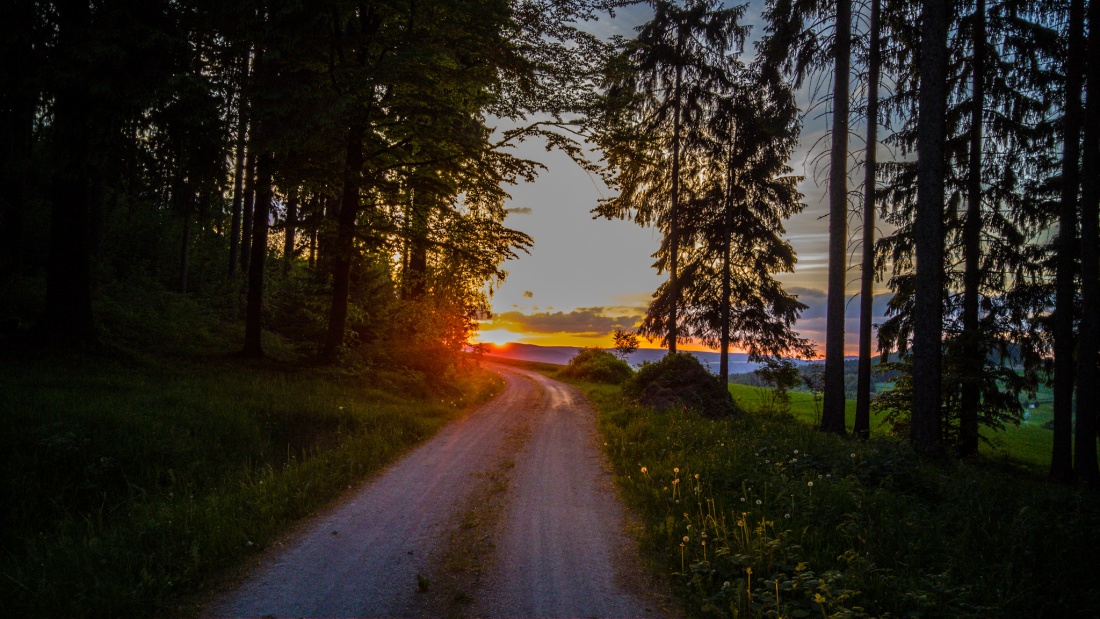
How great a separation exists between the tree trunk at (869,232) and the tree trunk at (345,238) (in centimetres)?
1402

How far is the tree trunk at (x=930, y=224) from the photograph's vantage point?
9812mm

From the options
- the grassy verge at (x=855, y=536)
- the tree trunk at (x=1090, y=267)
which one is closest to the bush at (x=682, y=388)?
the grassy verge at (x=855, y=536)

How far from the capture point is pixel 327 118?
446 inches

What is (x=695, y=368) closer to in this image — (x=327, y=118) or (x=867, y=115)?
(x=867, y=115)

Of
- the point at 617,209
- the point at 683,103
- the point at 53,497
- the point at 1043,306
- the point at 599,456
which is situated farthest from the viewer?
the point at 683,103

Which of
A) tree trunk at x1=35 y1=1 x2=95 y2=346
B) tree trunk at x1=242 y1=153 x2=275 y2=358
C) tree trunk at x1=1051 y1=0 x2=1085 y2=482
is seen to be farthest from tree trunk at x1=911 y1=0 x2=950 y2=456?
tree trunk at x1=35 y1=1 x2=95 y2=346

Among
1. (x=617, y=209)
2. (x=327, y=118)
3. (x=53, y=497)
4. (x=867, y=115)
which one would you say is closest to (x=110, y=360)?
(x=53, y=497)

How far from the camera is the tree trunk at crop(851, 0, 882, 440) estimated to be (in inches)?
537

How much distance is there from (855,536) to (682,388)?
33.9 ft

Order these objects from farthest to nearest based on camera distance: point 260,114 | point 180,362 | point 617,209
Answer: point 617,209
point 180,362
point 260,114

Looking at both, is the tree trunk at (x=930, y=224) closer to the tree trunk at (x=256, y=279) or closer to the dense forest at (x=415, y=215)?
the dense forest at (x=415, y=215)

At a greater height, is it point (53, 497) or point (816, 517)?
point (816, 517)

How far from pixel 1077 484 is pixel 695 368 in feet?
31.8

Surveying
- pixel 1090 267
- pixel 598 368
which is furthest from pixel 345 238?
pixel 1090 267
